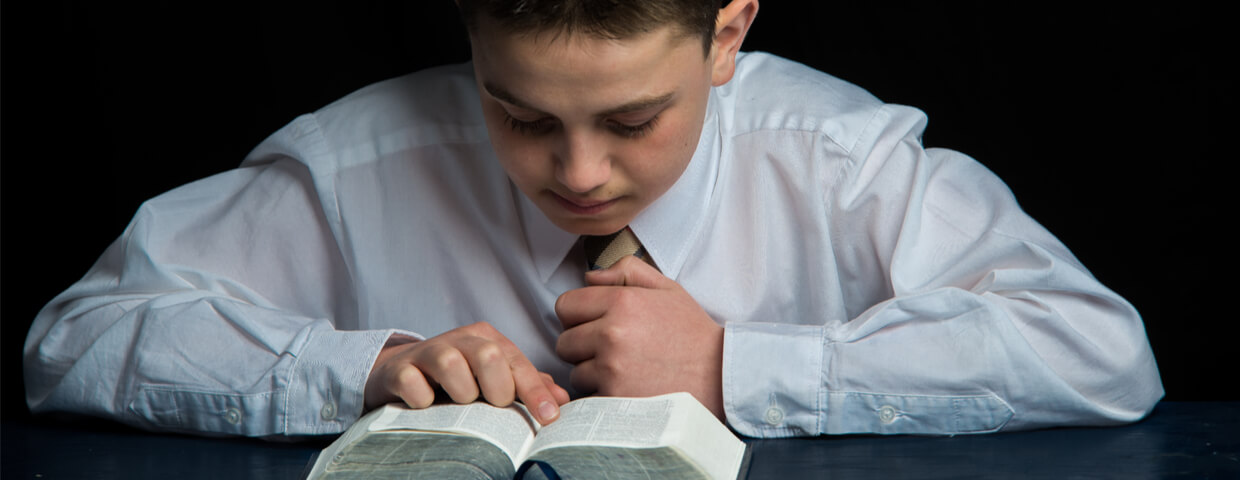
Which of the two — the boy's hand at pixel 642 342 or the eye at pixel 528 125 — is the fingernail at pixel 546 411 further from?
the eye at pixel 528 125

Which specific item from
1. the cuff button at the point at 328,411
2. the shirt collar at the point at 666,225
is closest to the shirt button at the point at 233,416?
the cuff button at the point at 328,411

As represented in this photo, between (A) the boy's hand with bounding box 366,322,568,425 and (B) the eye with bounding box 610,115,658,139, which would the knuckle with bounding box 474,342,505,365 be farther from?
(B) the eye with bounding box 610,115,658,139

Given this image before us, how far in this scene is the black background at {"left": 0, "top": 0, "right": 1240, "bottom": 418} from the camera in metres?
2.48

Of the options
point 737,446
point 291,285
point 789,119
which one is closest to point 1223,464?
point 737,446

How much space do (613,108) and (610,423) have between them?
1.15 ft

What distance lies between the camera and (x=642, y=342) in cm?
150

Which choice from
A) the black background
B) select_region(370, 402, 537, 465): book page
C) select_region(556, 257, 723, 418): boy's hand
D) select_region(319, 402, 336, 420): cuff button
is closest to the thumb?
select_region(556, 257, 723, 418): boy's hand

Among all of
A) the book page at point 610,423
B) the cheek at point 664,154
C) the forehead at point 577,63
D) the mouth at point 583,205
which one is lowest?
the book page at point 610,423

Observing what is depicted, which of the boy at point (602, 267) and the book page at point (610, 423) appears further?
the boy at point (602, 267)

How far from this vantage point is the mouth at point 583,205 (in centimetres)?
152

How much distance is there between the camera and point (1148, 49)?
8.10 ft

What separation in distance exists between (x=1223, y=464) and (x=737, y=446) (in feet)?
1.66

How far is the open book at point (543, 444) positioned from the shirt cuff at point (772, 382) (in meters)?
0.10

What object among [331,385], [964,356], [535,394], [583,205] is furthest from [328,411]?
[964,356]
